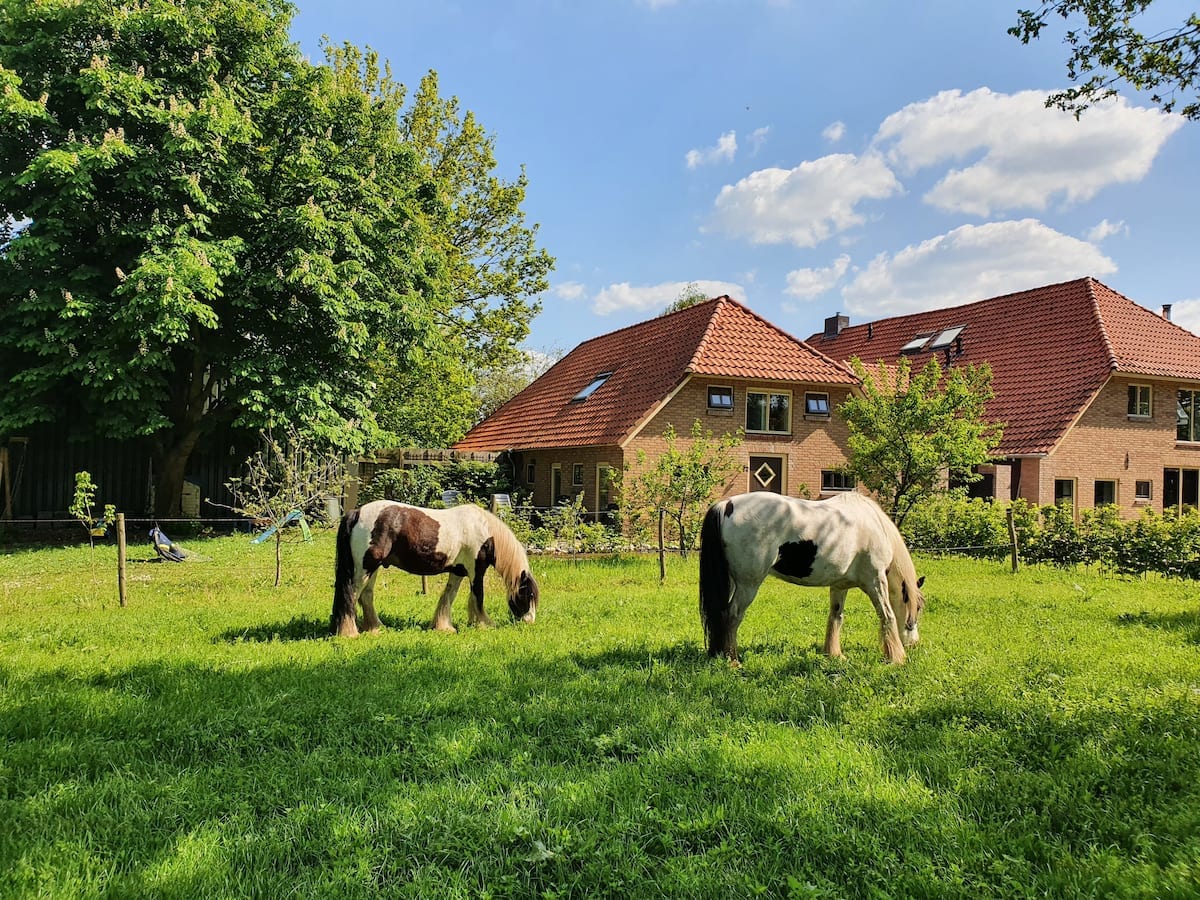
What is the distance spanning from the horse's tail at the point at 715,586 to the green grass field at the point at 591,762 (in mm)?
311

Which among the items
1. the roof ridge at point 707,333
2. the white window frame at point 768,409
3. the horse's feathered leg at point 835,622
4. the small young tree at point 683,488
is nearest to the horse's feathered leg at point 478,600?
the horse's feathered leg at point 835,622

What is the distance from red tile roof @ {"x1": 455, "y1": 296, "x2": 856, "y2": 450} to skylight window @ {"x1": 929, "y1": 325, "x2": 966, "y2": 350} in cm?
795

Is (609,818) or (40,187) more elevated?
(40,187)

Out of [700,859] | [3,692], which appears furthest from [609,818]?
[3,692]

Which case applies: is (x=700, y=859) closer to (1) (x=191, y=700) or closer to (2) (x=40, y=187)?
(1) (x=191, y=700)

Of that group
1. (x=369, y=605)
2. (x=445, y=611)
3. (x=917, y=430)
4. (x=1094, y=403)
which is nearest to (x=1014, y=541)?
(x=917, y=430)

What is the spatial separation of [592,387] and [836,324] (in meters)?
15.2

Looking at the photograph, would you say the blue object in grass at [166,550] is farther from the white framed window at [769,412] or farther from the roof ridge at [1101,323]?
the roof ridge at [1101,323]

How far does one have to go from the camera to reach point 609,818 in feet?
12.7

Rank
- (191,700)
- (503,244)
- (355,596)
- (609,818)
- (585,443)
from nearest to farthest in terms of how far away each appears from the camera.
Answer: (609,818) < (191,700) < (355,596) < (585,443) < (503,244)

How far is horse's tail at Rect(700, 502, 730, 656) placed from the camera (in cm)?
697

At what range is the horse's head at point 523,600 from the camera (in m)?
8.76

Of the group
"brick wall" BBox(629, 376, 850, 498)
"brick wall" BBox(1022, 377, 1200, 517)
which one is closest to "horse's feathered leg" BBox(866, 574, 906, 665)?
"brick wall" BBox(629, 376, 850, 498)

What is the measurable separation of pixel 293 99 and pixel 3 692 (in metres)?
16.6
